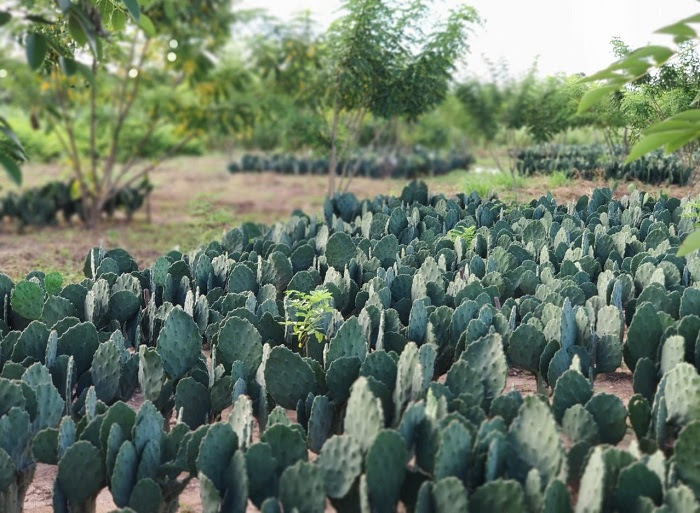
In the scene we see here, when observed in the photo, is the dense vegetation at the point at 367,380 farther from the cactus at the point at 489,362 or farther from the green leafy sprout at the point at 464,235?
the green leafy sprout at the point at 464,235

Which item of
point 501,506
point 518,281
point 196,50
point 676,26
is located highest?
point 196,50

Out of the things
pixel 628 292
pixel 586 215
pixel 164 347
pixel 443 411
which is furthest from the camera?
pixel 586 215

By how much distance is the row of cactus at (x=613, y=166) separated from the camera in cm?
952

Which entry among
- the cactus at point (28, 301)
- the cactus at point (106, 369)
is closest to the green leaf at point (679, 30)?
the cactus at point (106, 369)

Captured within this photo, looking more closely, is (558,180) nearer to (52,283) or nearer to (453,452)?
(52,283)

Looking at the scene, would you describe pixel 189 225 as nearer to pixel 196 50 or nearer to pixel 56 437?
pixel 196 50

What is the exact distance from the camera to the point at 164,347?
375cm

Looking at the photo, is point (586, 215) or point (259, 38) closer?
point (586, 215)

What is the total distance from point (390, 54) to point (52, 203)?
584cm

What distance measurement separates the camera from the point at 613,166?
10320mm

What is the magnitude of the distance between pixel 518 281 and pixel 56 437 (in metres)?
2.90

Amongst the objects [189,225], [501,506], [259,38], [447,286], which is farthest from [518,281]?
[259,38]

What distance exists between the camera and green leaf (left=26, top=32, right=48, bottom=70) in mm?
2115

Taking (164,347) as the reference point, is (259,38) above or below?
above
